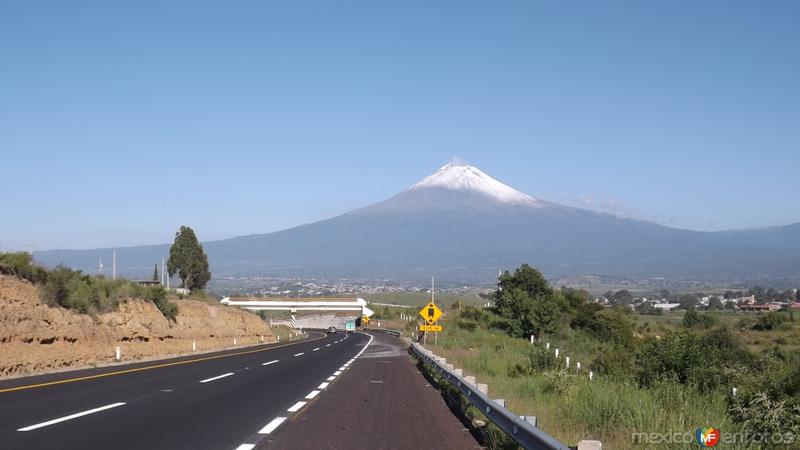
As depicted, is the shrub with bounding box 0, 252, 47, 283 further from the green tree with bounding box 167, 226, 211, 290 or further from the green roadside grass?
the green tree with bounding box 167, 226, 211, 290

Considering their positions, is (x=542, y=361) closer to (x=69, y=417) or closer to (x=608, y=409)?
(x=608, y=409)

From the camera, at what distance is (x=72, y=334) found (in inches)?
1140

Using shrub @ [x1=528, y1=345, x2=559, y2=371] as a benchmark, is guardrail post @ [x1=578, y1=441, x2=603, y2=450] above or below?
above

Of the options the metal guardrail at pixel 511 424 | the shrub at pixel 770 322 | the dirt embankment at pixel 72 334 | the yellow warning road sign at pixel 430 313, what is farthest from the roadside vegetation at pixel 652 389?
the dirt embankment at pixel 72 334

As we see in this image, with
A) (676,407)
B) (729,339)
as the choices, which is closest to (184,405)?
(676,407)

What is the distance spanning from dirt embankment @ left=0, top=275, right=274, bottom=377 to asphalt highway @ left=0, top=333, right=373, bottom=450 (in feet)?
6.67

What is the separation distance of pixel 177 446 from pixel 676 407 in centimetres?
768

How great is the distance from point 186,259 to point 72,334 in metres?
50.0

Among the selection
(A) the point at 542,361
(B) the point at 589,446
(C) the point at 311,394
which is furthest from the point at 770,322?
(B) the point at 589,446

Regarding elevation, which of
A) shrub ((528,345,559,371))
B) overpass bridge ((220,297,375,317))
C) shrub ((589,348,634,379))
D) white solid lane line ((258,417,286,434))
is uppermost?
white solid lane line ((258,417,286,434))

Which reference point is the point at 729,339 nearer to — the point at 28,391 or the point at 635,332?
the point at 635,332

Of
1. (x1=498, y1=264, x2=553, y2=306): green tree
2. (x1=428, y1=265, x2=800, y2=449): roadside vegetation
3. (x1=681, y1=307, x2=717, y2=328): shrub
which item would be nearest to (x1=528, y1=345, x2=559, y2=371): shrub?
(x1=428, y1=265, x2=800, y2=449): roadside vegetation

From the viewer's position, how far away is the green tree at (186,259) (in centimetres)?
7825

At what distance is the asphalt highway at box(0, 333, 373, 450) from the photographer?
1114 cm
